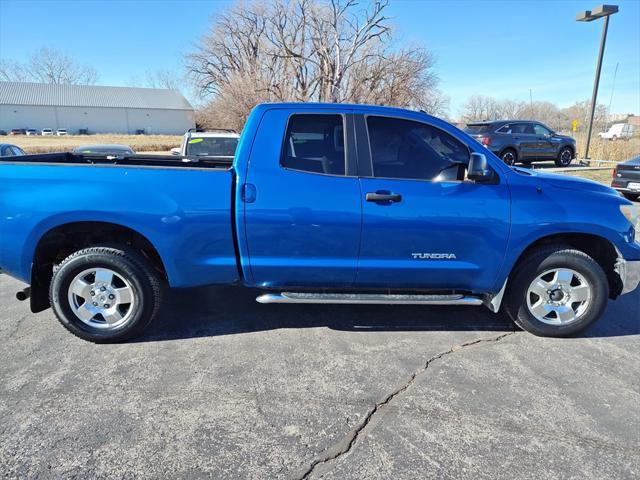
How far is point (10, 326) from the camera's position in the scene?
3824 mm

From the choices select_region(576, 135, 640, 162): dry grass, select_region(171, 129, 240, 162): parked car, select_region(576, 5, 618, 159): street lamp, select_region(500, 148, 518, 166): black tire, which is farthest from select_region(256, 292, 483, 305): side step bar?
select_region(576, 135, 640, 162): dry grass

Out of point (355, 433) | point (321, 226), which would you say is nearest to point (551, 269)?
point (321, 226)

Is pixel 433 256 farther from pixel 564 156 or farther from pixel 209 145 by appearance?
pixel 564 156

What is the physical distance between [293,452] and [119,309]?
2003 millimetres

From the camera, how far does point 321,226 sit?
3322 millimetres

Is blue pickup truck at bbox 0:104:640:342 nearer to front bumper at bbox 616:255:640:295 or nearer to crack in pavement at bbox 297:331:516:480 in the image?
front bumper at bbox 616:255:640:295

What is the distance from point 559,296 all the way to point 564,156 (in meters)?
15.6

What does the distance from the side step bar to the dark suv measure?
12.4m

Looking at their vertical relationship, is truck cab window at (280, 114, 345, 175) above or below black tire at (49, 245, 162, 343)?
above

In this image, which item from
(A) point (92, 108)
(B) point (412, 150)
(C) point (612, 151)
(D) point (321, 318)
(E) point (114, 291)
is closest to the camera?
(E) point (114, 291)

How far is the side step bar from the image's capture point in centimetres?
346

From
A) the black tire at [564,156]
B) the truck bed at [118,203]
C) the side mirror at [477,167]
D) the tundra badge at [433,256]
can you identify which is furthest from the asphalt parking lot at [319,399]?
the black tire at [564,156]

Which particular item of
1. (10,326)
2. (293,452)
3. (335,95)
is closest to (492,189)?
(293,452)

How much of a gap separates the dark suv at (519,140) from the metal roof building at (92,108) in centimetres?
6956
